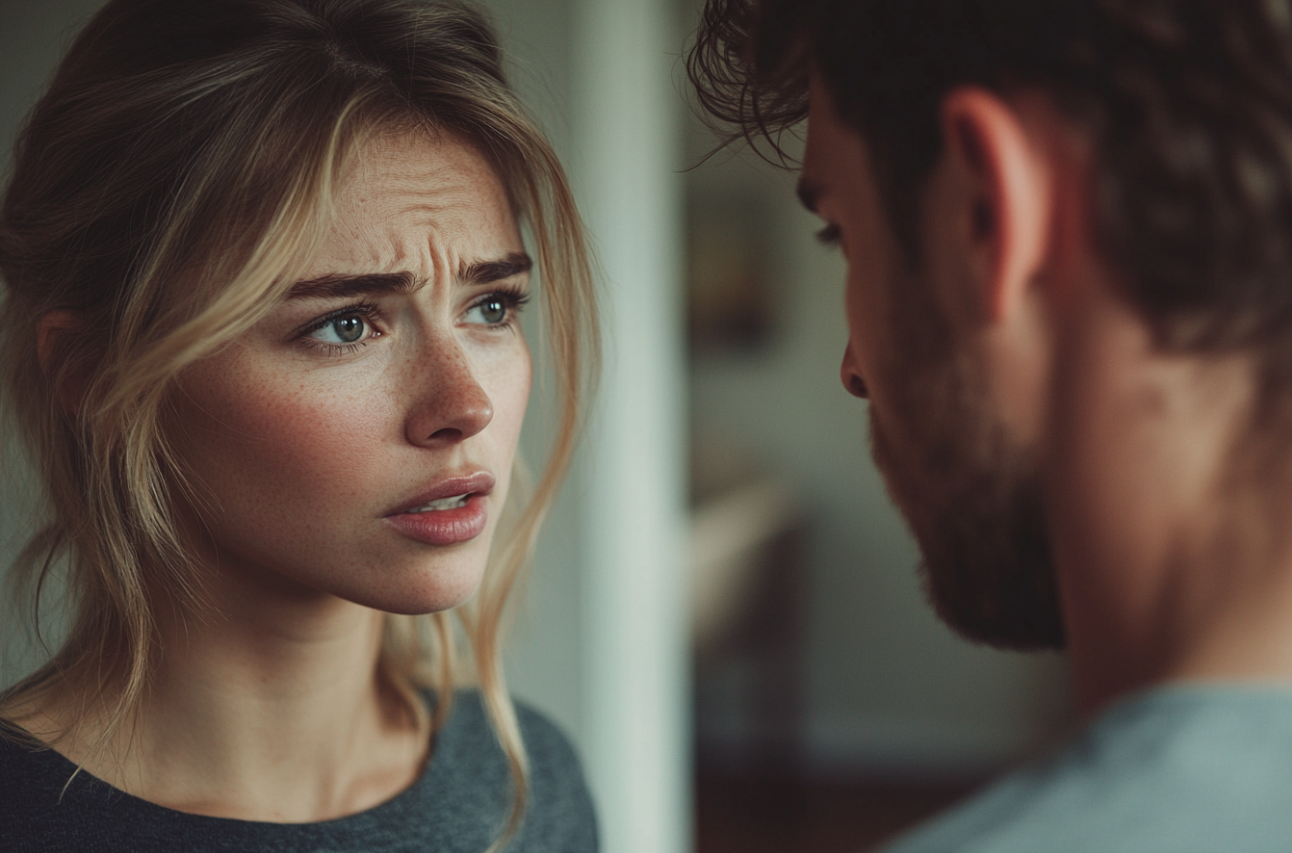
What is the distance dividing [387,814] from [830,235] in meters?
0.63

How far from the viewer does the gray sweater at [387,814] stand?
82 centimetres

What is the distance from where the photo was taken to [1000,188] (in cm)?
54

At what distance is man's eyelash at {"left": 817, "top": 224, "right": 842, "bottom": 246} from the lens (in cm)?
71

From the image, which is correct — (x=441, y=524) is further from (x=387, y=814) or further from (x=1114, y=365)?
(x=1114, y=365)

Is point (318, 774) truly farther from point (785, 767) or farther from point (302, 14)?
point (785, 767)

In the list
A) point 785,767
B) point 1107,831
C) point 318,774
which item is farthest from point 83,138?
point 785,767

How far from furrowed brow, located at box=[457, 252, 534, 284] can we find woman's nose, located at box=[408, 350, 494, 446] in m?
0.07

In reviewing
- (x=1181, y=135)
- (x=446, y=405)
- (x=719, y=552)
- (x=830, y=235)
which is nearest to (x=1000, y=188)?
(x=1181, y=135)

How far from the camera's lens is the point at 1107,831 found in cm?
48

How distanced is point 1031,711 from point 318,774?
3.42m

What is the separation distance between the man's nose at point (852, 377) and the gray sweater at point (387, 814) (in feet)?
1.79

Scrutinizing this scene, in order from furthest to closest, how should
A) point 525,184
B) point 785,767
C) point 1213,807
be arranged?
point 785,767 < point 525,184 < point 1213,807

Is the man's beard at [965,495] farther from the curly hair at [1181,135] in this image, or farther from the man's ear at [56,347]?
the man's ear at [56,347]

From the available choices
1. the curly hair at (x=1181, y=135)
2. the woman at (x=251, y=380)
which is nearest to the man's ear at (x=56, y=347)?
the woman at (x=251, y=380)
